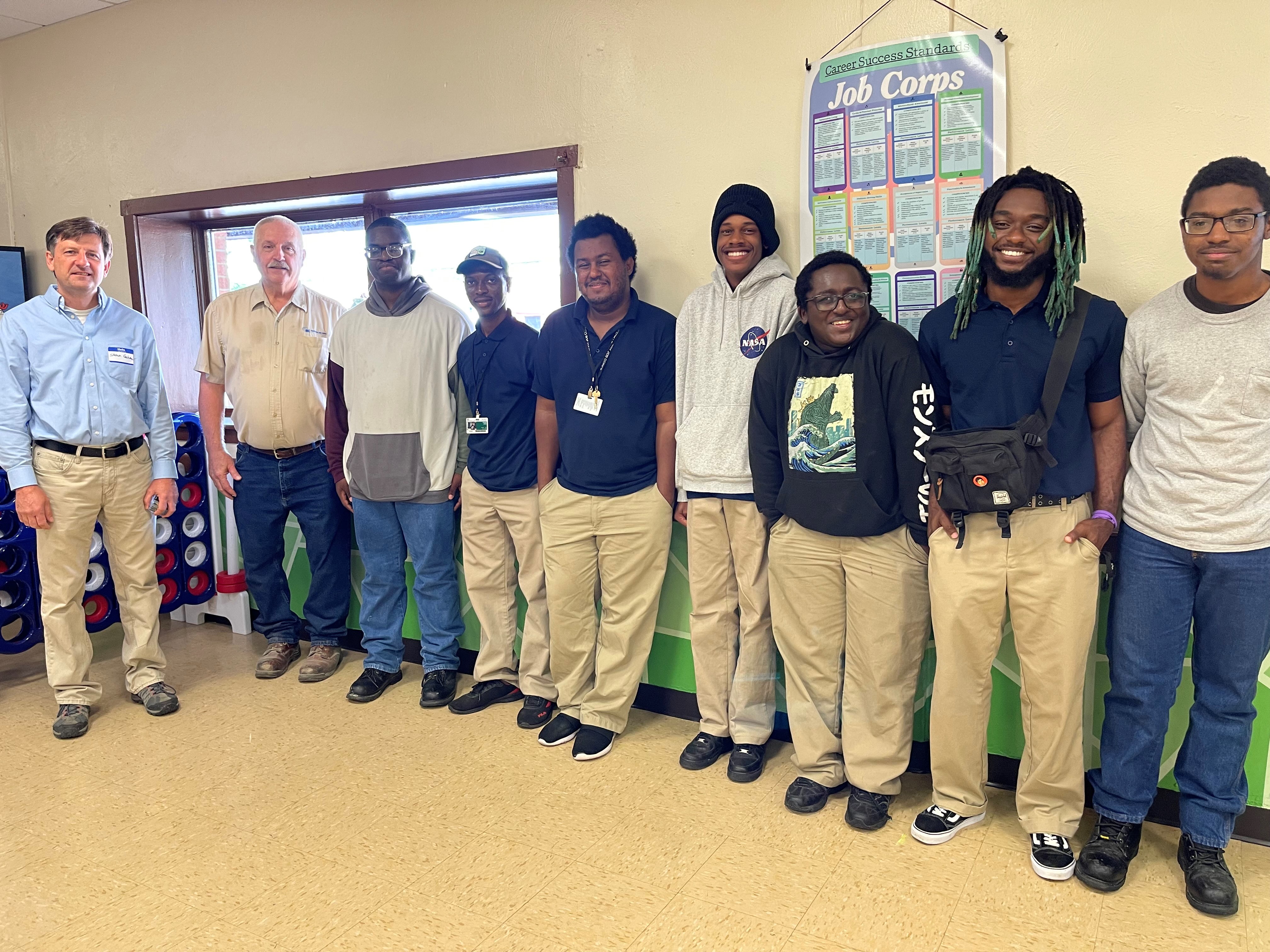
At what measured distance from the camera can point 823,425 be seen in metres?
2.55

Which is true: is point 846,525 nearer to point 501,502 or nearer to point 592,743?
point 592,743

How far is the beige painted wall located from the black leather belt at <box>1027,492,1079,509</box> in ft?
2.10

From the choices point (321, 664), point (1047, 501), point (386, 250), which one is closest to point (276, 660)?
point (321, 664)

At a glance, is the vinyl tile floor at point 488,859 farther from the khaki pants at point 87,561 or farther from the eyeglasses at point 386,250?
the eyeglasses at point 386,250

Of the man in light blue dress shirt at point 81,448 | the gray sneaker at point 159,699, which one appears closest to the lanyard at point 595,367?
the man in light blue dress shirt at point 81,448

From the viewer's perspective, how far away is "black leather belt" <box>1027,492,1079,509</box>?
226 cm

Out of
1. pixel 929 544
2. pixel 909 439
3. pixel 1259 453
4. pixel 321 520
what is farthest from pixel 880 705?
pixel 321 520

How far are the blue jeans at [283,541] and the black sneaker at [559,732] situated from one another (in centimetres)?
124

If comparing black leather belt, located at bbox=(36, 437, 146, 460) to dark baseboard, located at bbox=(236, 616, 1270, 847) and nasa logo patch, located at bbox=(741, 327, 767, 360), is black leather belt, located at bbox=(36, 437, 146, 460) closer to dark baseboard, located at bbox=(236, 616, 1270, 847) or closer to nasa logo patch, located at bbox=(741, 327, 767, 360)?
dark baseboard, located at bbox=(236, 616, 1270, 847)

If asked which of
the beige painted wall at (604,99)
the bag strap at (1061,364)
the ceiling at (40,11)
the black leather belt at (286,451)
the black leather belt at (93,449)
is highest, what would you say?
the ceiling at (40,11)

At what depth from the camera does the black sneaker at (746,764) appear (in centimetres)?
283

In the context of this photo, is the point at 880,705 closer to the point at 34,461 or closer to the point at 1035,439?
the point at 1035,439

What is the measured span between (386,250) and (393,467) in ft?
2.62

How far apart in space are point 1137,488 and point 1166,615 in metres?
0.31
